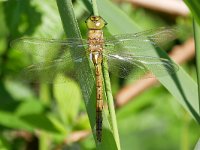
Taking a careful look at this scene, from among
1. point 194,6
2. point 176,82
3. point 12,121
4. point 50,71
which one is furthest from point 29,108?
point 194,6

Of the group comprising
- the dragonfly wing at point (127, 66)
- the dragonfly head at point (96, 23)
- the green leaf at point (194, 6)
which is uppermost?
the green leaf at point (194, 6)

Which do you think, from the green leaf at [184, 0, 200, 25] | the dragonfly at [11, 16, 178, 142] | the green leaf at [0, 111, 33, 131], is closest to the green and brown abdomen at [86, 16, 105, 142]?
the dragonfly at [11, 16, 178, 142]

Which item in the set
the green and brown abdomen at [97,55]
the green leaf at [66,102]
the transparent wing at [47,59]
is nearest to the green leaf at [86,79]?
the green and brown abdomen at [97,55]

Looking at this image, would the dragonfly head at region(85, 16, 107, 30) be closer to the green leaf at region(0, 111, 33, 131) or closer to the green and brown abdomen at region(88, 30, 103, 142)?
the green and brown abdomen at region(88, 30, 103, 142)

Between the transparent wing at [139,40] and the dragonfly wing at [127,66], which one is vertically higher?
the transparent wing at [139,40]

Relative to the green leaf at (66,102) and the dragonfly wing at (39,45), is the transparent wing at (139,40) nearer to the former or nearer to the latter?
the dragonfly wing at (39,45)

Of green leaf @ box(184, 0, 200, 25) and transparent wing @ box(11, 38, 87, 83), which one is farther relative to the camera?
transparent wing @ box(11, 38, 87, 83)

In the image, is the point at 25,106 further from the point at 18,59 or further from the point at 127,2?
the point at 127,2

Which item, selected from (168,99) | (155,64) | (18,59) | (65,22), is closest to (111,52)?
(155,64)
